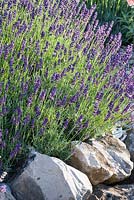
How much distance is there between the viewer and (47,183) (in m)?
2.76

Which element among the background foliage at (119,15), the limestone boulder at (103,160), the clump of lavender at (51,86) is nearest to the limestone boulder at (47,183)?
the clump of lavender at (51,86)

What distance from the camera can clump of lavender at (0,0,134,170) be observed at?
9.63 ft

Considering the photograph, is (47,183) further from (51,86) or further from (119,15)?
(119,15)

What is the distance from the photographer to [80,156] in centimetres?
309

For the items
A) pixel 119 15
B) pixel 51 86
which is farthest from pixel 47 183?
pixel 119 15

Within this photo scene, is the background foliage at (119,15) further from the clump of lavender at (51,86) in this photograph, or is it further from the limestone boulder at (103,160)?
the limestone boulder at (103,160)

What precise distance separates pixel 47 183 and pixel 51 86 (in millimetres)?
687

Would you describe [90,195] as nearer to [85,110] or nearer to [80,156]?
[80,156]

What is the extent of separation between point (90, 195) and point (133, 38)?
2.98 meters

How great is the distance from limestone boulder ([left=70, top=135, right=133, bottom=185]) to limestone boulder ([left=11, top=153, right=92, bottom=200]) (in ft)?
0.81

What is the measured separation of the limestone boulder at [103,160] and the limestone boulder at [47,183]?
0.25 metres

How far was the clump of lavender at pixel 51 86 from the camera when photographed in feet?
9.63

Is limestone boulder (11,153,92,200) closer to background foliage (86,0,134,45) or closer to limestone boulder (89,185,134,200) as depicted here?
limestone boulder (89,185,134,200)

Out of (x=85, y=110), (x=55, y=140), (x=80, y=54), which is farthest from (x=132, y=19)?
(x=55, y=140)
